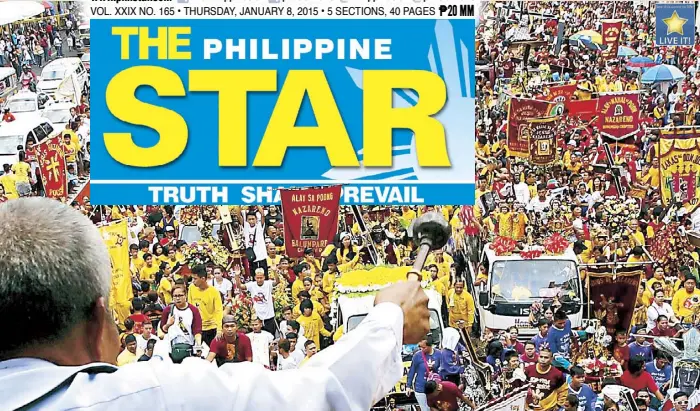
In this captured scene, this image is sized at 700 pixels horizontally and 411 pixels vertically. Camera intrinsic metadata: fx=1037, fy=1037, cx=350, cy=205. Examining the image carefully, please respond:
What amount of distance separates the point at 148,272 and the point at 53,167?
0.90 metres

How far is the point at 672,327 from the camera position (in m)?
6.05

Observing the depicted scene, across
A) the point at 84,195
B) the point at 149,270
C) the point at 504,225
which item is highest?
the point at 84,195

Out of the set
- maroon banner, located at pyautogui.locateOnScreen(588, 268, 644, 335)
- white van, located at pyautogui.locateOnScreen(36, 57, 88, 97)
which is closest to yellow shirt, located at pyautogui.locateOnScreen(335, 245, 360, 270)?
maroon banner, located at pyautogui.locateOnScreen(588, 268, 644, 335)

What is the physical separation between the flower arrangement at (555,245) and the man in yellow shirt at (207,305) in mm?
1962

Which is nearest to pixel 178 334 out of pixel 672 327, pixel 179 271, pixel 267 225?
pixel 179 271

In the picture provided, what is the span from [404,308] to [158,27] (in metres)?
5.21

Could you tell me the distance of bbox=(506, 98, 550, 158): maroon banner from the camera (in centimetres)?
654

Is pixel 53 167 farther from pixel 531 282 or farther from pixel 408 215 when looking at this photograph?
pixel 531 282

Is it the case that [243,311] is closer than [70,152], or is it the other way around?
[243,311]

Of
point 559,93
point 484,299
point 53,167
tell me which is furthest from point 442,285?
point 53,167

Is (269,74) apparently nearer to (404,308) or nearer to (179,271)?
(179,271)

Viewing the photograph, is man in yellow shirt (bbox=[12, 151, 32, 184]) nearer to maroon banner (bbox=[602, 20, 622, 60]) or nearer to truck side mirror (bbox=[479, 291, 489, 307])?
truck side mirror (bbox=[479, 291, 489, 307])

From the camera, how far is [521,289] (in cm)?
605

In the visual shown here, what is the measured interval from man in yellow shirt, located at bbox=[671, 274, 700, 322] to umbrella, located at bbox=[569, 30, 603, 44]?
1.63 m
